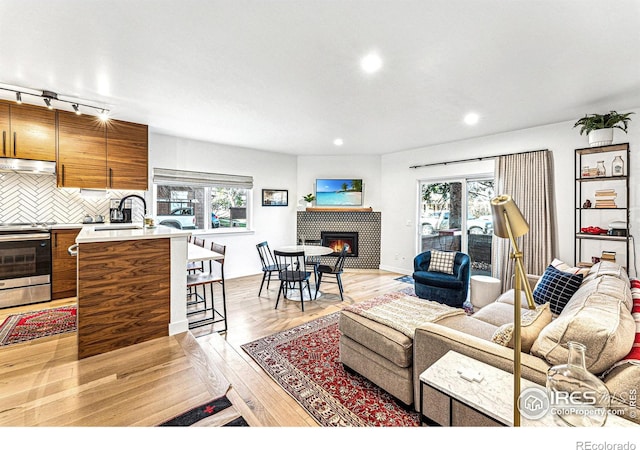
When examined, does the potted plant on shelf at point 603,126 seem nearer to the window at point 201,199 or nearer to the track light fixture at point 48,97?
the window at point 201,199

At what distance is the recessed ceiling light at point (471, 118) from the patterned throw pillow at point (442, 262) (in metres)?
1.87

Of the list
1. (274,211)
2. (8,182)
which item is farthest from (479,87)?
(8,182)

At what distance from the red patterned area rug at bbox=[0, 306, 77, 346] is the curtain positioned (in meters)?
5.66

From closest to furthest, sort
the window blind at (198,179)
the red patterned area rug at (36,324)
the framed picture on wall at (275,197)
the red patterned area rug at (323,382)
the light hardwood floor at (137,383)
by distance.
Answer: the light hardwood floor at (137,383), the red patterned area rug at (323,382), the red patterned area rug at (36,324), the window blind at (198,179), the framed picture on wall at (275,197)

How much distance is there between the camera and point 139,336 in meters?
2.55

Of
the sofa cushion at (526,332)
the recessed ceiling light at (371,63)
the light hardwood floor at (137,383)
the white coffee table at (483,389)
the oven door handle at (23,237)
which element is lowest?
the light hardwood floor at (137,383)

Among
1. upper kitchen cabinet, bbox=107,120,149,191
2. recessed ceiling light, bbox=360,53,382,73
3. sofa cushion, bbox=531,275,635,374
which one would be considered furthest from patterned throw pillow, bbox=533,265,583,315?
upper kitchen cabinet, bbox=107,120,149,191

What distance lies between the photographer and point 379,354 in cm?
206

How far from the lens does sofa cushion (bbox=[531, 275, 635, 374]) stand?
1.21m

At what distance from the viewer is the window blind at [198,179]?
4730 mm

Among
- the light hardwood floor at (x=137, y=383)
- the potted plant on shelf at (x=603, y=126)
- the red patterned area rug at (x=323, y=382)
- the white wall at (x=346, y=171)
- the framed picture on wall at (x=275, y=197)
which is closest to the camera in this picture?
the light hardwood floor at (x=137, y=383)

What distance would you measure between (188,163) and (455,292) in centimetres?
475

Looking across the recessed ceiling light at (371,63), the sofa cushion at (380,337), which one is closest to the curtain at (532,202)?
the recessed ceiling light at (371,63)

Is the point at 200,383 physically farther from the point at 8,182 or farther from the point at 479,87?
the point at 8,182
